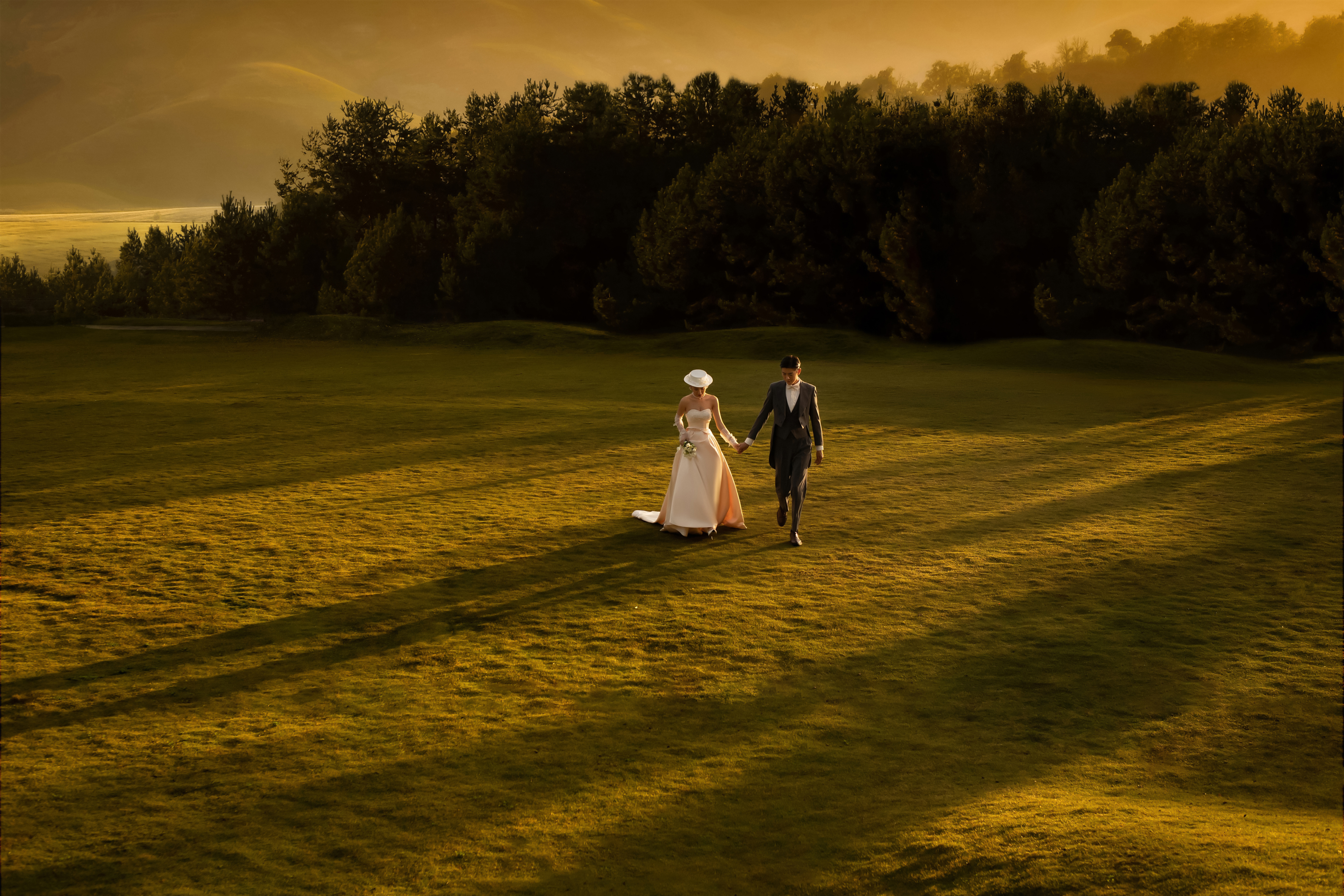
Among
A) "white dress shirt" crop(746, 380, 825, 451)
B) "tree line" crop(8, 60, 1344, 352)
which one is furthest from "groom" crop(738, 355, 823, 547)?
"tree line" crop(8, 60, 1344, 352)

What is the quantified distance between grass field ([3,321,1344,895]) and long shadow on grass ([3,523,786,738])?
1.9 inches

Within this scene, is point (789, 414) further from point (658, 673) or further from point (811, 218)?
point (811, 218)

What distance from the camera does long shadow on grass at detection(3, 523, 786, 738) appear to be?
8.25 metres

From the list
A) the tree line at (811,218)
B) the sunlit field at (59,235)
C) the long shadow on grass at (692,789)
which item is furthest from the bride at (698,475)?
the sunlit field at (59,235)

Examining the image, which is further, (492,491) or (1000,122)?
(1000,122)

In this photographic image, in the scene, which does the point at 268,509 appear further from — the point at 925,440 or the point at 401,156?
the point at 401,156

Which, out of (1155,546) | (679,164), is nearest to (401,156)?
(679,164)

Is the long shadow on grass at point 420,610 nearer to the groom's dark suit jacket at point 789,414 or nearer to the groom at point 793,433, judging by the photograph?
the groom at point 793,433

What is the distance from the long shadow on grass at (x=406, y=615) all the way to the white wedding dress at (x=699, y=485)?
0.78ft

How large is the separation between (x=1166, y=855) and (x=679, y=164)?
55.5 metres

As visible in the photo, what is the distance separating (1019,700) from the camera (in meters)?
8.14

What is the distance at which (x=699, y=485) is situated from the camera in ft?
42.7

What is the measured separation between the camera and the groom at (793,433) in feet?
41.4

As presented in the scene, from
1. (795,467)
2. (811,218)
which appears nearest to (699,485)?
(795,467)
